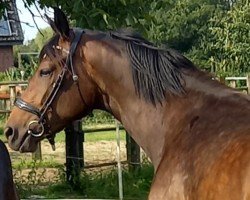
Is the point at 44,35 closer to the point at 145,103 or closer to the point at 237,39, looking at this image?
the point at 145,103

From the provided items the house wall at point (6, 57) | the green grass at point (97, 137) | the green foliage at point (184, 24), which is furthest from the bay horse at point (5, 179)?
the green foliage at point (184, 24)

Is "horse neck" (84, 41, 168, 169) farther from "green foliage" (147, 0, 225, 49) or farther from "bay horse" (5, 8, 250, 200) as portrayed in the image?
"green foliage" (147, 0, 225, 49)

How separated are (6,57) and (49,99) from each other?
114 feet

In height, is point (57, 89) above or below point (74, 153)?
above

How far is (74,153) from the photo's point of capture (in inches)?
353

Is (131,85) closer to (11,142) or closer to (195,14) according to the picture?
(11,142)

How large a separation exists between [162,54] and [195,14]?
3886 centimetres

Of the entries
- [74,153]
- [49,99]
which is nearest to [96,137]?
[74,153]

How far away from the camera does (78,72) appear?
157 inches

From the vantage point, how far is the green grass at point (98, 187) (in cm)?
859

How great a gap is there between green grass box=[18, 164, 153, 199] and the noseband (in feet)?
14.8

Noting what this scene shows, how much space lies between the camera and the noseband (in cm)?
397

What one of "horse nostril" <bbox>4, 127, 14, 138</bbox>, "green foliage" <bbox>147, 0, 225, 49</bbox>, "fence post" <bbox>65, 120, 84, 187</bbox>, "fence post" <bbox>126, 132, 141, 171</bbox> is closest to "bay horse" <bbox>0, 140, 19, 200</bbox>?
"horse nostril" <bbox>4, 127, 14, 138</bbox>

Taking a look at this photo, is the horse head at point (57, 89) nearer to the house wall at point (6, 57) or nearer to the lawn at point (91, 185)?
the lawn at point (91, 185)
